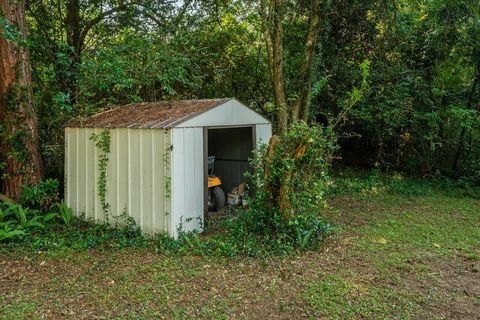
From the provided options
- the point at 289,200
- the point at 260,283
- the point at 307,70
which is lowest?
the point at 260,283

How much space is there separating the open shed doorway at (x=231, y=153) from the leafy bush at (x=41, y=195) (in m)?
2.85

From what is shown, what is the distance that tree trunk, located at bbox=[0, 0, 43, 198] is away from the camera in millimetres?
5559

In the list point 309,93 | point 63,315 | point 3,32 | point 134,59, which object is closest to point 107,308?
point 63,315

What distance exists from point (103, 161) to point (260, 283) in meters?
2.99

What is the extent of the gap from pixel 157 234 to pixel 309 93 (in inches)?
174

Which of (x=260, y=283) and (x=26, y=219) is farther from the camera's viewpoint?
(x=26, y=219)

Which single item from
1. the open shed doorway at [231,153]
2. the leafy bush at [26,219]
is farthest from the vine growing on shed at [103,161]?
the open shed doorway at [231,153]

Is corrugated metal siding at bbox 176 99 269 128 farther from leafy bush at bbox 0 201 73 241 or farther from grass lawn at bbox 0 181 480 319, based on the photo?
leafy bush at bbox 0 201 73 241

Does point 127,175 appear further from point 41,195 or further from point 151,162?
point 41,195

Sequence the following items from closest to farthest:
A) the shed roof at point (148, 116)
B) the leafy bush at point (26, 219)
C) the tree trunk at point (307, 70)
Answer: the leafy bush at point (26, 219), the shed roof at point (148, 116), the tree trunk at point (307, 70)

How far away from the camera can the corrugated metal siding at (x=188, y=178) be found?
15.9ft

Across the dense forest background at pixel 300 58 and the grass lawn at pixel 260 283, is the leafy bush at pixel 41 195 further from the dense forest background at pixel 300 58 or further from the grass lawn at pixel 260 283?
the grass lawn at pixel 260 283

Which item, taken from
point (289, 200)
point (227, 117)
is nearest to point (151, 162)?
point (227, 117)

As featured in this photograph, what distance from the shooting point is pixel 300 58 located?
8594 millimetres
